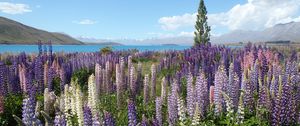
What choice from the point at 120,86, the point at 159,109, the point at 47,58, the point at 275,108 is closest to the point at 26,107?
the point at 159,109

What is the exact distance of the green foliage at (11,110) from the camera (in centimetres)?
967

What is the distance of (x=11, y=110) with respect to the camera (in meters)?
10.0

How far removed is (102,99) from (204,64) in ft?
16.7

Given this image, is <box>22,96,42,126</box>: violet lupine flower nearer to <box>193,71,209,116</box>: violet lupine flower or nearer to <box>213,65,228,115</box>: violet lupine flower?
<box>193,71,209,116</box>: violet lupine flower

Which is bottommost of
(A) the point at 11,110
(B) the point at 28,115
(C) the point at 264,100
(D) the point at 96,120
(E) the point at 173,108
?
(A) the point at 11,110

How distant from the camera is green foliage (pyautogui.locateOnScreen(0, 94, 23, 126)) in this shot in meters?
9.67

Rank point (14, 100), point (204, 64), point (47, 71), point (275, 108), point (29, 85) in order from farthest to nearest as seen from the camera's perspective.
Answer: point (204, 64)
point (47, 71)
point (14, 100)
point (29, 85)
point (275, 108)

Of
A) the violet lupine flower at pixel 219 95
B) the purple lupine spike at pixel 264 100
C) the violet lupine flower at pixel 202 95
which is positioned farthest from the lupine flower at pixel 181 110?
the purple lupine spike at pixel 264 100

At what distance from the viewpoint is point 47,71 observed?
1237 centimetres

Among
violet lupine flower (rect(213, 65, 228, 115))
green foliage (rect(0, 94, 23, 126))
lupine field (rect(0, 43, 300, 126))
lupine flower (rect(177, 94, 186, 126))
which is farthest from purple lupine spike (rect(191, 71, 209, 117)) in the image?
green foliage (rect(0, 94, 23, 126))

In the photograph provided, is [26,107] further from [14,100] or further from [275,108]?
[14,100]

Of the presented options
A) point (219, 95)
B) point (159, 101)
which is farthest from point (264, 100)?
point (159, 101)

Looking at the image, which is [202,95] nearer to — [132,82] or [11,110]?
[132,82]

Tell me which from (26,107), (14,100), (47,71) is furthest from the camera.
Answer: (47,71)
